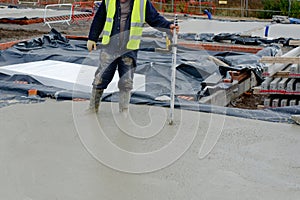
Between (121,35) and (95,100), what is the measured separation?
0.83 m

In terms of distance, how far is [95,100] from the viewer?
229 inches

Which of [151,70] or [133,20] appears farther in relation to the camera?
[151,70]

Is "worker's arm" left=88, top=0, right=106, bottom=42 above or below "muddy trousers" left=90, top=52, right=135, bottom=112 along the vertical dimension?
above

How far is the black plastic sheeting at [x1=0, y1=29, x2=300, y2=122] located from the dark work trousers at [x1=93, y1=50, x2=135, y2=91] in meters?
0.59

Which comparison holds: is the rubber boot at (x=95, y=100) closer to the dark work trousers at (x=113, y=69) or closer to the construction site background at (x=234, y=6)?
the dark work trousers at (x=113, y=69)

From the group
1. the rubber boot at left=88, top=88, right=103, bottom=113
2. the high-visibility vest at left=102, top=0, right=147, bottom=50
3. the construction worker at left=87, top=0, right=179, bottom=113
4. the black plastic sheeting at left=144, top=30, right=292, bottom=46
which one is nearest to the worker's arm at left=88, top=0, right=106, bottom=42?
the construction worker at left=87, top=0, right=179, bottom=113

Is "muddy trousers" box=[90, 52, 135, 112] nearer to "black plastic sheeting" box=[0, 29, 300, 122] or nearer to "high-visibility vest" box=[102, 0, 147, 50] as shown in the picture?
"high-visibility vest" box=[102, 0, 147, 50]

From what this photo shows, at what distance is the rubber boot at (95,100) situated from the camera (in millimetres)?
5773

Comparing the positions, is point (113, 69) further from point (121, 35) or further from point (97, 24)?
point (97, 24)

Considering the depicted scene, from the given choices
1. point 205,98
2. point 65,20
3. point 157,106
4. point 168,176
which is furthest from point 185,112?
point 65,20

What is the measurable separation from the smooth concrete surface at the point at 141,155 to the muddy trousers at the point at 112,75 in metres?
0.19

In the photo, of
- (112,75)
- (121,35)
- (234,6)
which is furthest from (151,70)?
(234,6)

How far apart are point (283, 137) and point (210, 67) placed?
12.1 ft

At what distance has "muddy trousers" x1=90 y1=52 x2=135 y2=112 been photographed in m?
5.70
